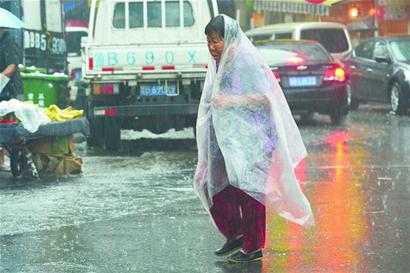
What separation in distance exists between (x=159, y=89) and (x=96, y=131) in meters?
1.38

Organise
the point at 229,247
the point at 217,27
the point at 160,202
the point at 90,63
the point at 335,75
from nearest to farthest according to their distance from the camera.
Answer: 1. the point at 217,27
2. the point at 229,247
3. the point at 160,202
4. the point at 90,63
5. the point at 335,75

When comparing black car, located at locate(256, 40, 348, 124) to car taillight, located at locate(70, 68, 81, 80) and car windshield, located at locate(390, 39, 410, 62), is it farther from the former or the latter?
car taillight, located at locate(70, 68, 81, 80)

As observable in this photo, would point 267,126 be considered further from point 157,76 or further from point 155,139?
point 155,139

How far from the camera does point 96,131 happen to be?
15.0 m

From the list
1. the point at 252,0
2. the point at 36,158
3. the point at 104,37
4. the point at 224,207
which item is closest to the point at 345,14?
the point at 252,0

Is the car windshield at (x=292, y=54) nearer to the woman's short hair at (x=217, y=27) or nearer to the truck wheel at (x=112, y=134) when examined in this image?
the truck wheel at (x=112, y=134)

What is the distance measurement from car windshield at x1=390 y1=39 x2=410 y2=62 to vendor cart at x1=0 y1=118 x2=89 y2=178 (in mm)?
10207

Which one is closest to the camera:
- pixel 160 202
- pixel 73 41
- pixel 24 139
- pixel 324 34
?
pixel 160 202

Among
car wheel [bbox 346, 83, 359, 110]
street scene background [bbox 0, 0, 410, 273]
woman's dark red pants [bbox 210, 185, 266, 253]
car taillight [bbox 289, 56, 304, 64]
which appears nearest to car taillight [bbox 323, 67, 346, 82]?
car taillight [bbox 289, 56, 304, 64]

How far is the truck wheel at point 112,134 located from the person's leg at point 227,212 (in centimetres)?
791

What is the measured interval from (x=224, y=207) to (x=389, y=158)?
631cm

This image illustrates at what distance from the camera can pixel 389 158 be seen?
12.8m

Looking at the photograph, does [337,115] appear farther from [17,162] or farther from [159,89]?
[17,162]

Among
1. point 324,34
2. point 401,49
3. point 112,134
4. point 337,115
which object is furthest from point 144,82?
point 324,34
